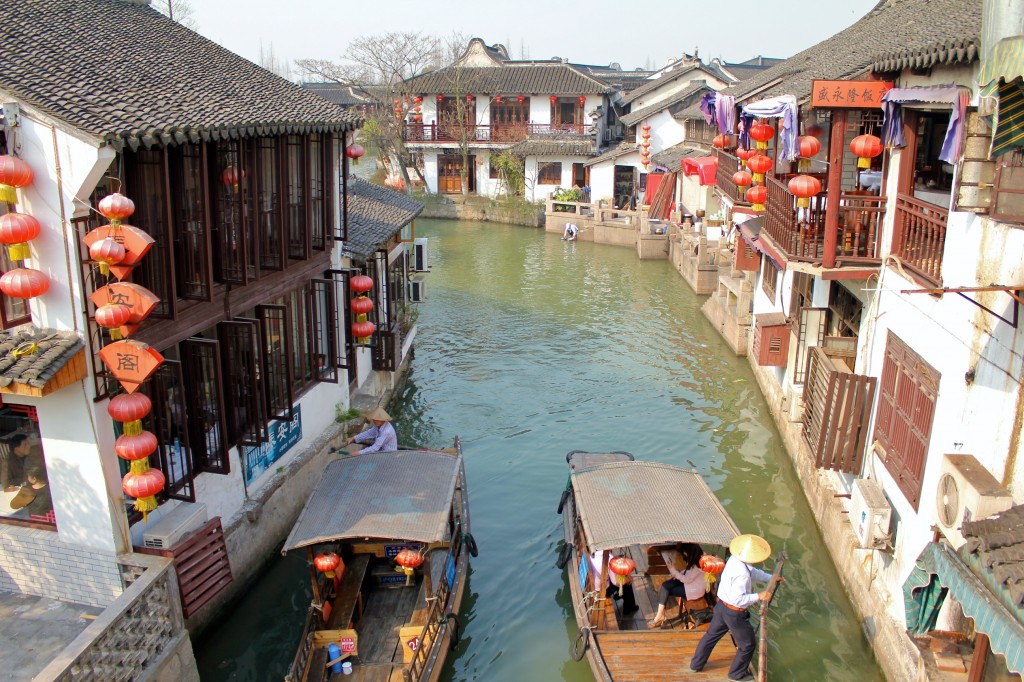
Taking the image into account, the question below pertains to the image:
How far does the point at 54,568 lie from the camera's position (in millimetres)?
9898

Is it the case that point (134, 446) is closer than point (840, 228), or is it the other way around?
point (134, 446)

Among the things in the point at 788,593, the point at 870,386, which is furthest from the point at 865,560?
the point at 870,386

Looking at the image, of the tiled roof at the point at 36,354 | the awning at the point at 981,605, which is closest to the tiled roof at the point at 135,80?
the tiled roof at the point at 36,354

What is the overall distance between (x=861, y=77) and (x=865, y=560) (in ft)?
23.1

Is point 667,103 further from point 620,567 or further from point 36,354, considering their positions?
point 36,354

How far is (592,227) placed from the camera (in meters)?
41.5

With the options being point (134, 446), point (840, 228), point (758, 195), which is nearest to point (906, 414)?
point (840, 228)

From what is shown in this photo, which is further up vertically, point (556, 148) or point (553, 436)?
point (556, 148)

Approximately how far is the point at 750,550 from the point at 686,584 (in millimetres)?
1807

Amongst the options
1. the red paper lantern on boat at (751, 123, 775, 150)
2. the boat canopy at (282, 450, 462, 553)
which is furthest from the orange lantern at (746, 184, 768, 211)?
the boat canopy at (282, 450, 462, 553)

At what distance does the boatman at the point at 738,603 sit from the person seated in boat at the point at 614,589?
5.55 feet

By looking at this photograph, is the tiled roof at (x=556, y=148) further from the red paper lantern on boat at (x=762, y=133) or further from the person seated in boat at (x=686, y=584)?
the person seated in boat at (x=686, y=584)

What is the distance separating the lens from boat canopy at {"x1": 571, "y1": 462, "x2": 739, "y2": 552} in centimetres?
1035

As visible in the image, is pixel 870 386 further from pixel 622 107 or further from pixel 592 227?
pixel 622 107
